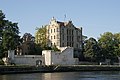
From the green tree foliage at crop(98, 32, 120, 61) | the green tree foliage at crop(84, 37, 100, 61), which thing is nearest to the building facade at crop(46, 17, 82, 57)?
the green tree foliage at crop(84, 37, 100, 61)

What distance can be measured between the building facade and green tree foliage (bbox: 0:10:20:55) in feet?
69.3

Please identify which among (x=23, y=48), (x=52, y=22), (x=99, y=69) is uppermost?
(x=52, y=22)

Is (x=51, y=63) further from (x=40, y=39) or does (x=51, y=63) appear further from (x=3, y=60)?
(x=40, y=39)

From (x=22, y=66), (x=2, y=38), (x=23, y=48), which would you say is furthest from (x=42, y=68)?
(x=23, y=48)

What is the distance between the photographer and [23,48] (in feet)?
317

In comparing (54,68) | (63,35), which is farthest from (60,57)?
(63,35)

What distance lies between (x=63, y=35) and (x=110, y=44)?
14.2m

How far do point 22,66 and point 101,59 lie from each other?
30950 mm

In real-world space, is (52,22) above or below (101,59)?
above

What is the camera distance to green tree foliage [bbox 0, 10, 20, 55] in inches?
3258

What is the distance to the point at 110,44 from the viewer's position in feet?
348

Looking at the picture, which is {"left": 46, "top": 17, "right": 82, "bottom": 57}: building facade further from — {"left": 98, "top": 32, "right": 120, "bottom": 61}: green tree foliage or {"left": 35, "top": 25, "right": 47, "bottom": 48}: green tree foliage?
{"left": 98, "top": 32, "right": 120, "bottom": 61}: green tree foliage

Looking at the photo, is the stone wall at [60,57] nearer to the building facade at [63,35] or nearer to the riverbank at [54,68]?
the riverbank at [54,68]

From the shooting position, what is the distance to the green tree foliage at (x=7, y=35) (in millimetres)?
82750
